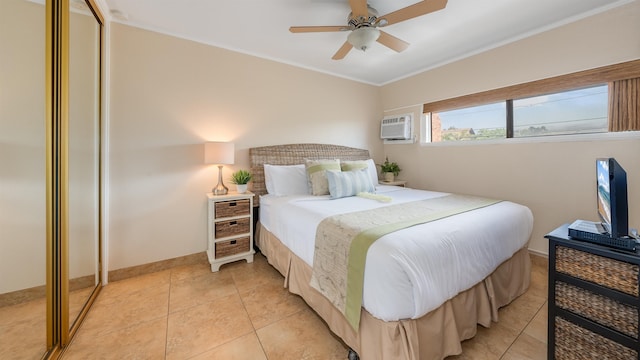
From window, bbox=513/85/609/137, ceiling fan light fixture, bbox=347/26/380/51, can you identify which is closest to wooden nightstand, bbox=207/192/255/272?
ceiling fan light fixture, bbox=347/26/380/51

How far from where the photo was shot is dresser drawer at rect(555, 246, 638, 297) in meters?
1.10

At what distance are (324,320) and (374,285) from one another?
731 mm

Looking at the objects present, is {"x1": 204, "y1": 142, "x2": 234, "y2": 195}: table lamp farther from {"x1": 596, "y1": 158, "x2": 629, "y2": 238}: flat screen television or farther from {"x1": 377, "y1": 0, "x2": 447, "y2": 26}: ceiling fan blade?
{"x1": 596, "y1": 158, "x2": 629, "y2": 238}: flat screen television

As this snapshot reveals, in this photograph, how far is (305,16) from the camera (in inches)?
87.3

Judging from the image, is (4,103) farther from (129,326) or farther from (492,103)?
(492,103)

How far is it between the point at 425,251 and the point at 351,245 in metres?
0.39

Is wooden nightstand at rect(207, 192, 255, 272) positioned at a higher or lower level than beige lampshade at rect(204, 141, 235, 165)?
lower

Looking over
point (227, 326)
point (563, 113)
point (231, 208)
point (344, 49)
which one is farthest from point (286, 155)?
point (563, 113)

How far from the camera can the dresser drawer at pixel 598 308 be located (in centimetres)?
111

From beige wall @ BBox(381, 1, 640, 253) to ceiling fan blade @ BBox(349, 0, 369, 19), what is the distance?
1.99 metres

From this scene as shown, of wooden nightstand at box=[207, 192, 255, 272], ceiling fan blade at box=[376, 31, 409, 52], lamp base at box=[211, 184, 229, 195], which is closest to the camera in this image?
ceiling fan blade at box=[376, 31, 409, 52]

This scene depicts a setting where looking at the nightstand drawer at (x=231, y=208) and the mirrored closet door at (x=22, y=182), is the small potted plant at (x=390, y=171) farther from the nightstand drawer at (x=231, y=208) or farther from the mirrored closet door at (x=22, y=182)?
the mirrored closet door at (x=22, y=182)

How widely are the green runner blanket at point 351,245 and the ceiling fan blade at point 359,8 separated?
158cm

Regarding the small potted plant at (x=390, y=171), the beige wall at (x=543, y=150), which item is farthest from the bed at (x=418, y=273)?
the small potted plant at (x=390, y=171)
